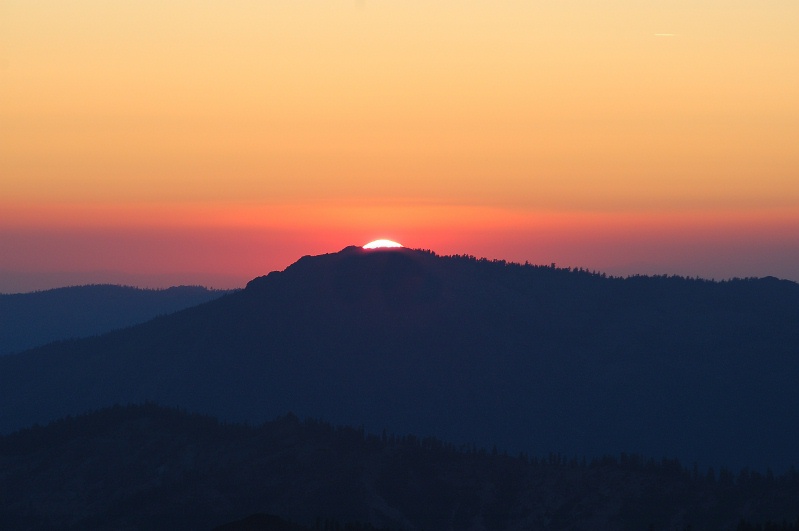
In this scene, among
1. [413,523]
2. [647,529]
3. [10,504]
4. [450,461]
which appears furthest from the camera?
[10,504]

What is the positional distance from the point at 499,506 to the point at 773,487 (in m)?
27.3

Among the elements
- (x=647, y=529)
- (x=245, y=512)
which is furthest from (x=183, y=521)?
(x=647, y=529)

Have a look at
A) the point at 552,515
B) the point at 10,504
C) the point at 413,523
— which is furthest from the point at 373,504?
the point at 10,504

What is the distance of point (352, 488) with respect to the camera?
15900cm

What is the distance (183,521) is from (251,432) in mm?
36977

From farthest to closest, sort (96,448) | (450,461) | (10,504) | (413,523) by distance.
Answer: (96,448) → (10,504) → (450,461) → (413,523)

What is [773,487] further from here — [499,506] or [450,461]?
[450,461]

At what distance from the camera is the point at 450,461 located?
165250 millimetres

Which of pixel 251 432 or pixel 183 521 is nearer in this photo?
pixel 183 521

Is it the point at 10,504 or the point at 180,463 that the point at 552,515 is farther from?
the point at 10,504

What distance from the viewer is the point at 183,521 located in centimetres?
15238

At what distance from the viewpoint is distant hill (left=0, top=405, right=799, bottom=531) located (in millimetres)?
141875

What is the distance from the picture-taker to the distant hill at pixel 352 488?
142 m

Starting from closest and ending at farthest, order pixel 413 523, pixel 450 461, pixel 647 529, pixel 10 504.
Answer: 1. pixel 647 529
2. pixel 413 523
3. pixel 450 461
4. pixel 10 504
